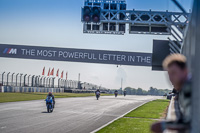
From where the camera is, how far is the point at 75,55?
119 ft

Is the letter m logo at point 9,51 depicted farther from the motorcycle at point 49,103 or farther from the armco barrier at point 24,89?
the motorcycle at point 49,103

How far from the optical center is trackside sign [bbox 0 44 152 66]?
3525 centimetres

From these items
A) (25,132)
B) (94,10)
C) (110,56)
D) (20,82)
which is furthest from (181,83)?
(20,82)

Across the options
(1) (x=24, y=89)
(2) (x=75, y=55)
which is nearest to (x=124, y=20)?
(2) (x=75, y=55)

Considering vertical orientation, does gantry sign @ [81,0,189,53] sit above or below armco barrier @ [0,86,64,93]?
above

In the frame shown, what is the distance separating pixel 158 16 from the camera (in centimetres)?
2233

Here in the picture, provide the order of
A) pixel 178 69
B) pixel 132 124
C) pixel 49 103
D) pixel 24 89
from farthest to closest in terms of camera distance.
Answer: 1. pixel 24 89
2. pixel 49 103
3. pixel 132 124
4. pixel 178 69

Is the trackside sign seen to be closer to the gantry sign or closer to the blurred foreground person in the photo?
the gantry sign

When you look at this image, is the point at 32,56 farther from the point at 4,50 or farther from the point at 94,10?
the point at 94,10

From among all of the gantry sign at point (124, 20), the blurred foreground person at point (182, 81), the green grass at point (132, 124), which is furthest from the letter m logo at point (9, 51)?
the blurred foreground person at point (182, 81)

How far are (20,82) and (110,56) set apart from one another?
15712 mm

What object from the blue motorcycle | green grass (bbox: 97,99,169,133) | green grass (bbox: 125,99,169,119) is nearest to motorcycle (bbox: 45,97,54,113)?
the blue motorcycle

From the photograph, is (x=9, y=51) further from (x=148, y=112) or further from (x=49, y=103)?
(x=148, y=112)

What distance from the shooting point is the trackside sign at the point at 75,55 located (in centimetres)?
3525
